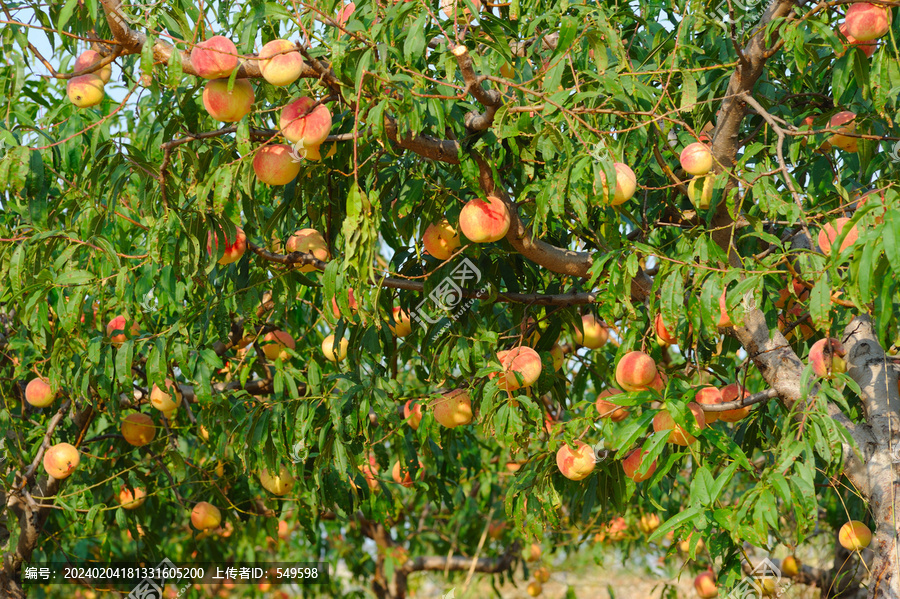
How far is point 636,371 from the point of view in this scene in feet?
7.06

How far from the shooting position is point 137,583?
3680 mm

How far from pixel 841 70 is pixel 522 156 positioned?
0.83 m

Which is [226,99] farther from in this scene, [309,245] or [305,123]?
[309,245]

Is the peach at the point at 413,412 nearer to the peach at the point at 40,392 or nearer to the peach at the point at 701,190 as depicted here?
the peach at the point at 701,190

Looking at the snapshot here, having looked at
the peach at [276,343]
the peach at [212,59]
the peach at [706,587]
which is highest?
the peach at [212,59]

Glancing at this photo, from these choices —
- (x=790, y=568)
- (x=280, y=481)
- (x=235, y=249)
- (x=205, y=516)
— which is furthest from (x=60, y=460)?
(x=790, y=568)

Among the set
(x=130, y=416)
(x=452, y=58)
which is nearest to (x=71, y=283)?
(x=130, y=416)

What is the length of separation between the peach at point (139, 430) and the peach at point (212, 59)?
6.01 feet

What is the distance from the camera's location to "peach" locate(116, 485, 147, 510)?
302 cm

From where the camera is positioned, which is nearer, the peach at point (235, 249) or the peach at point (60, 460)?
the peach at point (235, 249)

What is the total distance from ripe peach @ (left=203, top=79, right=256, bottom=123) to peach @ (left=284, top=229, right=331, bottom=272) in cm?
64

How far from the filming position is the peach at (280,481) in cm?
289

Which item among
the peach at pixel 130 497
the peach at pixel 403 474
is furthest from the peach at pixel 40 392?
the peach at pixel 403 474

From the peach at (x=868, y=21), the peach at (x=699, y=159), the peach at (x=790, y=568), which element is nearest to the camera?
the peach at (x=868, y=21)
